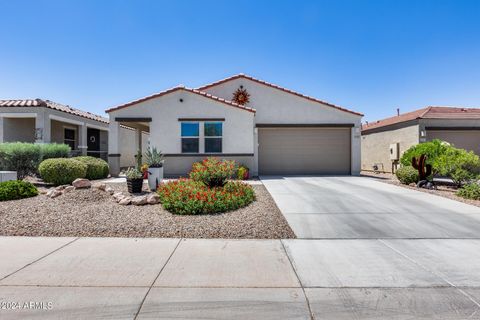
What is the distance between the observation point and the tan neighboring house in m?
15.4

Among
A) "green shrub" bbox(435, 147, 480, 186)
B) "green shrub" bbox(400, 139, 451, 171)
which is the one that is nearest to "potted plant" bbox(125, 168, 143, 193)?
"green shrub" bbox(400, 139, 451, 171)

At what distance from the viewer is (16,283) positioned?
3535mm

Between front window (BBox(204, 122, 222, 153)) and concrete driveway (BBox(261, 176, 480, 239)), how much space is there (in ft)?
18.9

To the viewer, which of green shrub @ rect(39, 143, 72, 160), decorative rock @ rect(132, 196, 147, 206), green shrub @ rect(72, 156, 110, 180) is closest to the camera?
decorative rock @ rect(132, 196, 147, 206)

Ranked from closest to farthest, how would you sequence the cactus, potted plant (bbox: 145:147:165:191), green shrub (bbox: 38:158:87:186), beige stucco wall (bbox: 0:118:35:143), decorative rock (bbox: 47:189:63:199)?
decorative rock (bbox: 47:189:63:199), potted plant (bbox: 145:147:165:191), green shrub (bbox: 38:158:87:186), the cactus, beige stucco wall (bbox: 0:118:35:143)

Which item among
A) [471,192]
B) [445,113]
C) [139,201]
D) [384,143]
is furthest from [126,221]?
[445,113]

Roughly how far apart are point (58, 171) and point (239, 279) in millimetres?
11281


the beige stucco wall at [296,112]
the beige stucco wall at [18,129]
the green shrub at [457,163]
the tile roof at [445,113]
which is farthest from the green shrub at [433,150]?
the beige stucco wall at [18,129]

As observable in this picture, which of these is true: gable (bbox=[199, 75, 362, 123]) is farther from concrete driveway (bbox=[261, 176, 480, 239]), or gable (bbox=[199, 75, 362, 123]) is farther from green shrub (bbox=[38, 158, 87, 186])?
green shrub (bbox=[38, 158, 87, 186])

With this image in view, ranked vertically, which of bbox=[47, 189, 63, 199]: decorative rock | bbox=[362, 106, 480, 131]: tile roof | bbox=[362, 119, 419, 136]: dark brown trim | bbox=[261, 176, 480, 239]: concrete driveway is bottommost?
bbox=[261, 176, 480, 239]: concrete driveway

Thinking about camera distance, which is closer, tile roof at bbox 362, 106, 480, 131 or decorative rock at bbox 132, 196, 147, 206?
decorative rock at bbox 132, 196, 147, 206

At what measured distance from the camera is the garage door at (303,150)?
17.2m

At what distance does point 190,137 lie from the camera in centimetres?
1495

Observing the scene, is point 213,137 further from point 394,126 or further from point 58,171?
point 394,126
